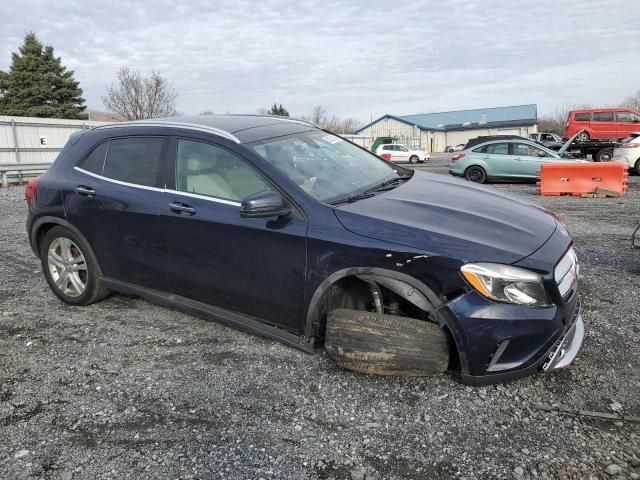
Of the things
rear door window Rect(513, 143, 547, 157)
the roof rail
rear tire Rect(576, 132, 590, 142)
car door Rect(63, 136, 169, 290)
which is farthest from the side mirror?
rear tire Rect(576, 132, 590, 142)

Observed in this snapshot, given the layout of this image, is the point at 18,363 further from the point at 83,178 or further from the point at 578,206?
the point at 578,206

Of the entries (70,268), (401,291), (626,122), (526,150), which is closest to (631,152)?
(526,150)

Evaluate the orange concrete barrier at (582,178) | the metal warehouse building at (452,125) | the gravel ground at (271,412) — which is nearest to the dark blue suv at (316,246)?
the gravel ground at (271,412)

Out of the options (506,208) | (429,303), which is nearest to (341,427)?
(429,303)

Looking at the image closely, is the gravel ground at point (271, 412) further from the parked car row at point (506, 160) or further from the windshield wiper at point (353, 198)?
the parked car row at point (506, 160)

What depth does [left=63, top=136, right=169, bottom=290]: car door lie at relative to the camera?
12.0 ft

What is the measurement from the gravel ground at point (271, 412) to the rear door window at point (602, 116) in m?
25.3

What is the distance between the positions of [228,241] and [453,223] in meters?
1.48

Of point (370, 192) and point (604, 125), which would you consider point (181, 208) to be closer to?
point (370, 192)

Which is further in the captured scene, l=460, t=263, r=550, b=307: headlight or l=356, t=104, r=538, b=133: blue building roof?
l=356, t=104, r=538, b=133: blue building roof

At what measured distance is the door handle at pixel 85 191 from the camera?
398cm

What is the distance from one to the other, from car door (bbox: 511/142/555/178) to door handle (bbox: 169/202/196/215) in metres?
13.4

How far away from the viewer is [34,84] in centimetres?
4106

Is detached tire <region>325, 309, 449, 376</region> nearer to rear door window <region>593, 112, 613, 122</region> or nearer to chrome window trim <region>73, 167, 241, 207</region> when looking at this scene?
chrome window trim <region>73, 167, 241, 207</region>
